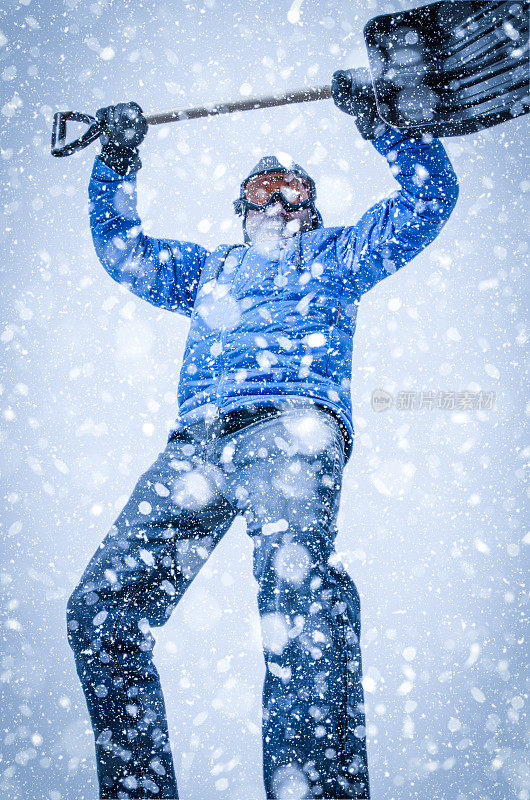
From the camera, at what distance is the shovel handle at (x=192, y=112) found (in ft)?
3.70

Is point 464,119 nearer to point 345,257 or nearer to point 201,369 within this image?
point 345,257

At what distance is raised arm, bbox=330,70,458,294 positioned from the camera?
96 centimetres

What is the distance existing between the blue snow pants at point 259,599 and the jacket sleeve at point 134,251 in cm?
39

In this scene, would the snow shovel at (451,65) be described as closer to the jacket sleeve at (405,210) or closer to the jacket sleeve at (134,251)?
the jacket sleeve at (405,210)

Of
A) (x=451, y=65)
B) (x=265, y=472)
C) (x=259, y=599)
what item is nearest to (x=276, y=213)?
(x=451, y=65)

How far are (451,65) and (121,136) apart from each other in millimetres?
626

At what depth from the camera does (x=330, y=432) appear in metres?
0.88

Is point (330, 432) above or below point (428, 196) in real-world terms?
below

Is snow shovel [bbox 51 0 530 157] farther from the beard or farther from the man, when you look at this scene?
A: the beard

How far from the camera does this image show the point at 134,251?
1.21 metres

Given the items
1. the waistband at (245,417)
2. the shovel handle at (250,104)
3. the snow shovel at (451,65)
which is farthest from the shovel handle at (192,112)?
the waistband at (245,417)

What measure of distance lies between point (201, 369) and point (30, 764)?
1.23 metres

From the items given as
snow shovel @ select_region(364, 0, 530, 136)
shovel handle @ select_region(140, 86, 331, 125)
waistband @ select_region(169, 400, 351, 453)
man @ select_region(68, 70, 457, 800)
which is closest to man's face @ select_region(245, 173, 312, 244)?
man @ select_region(68, 70, 457, 800)

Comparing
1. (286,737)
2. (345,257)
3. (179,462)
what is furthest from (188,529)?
(345,257)
